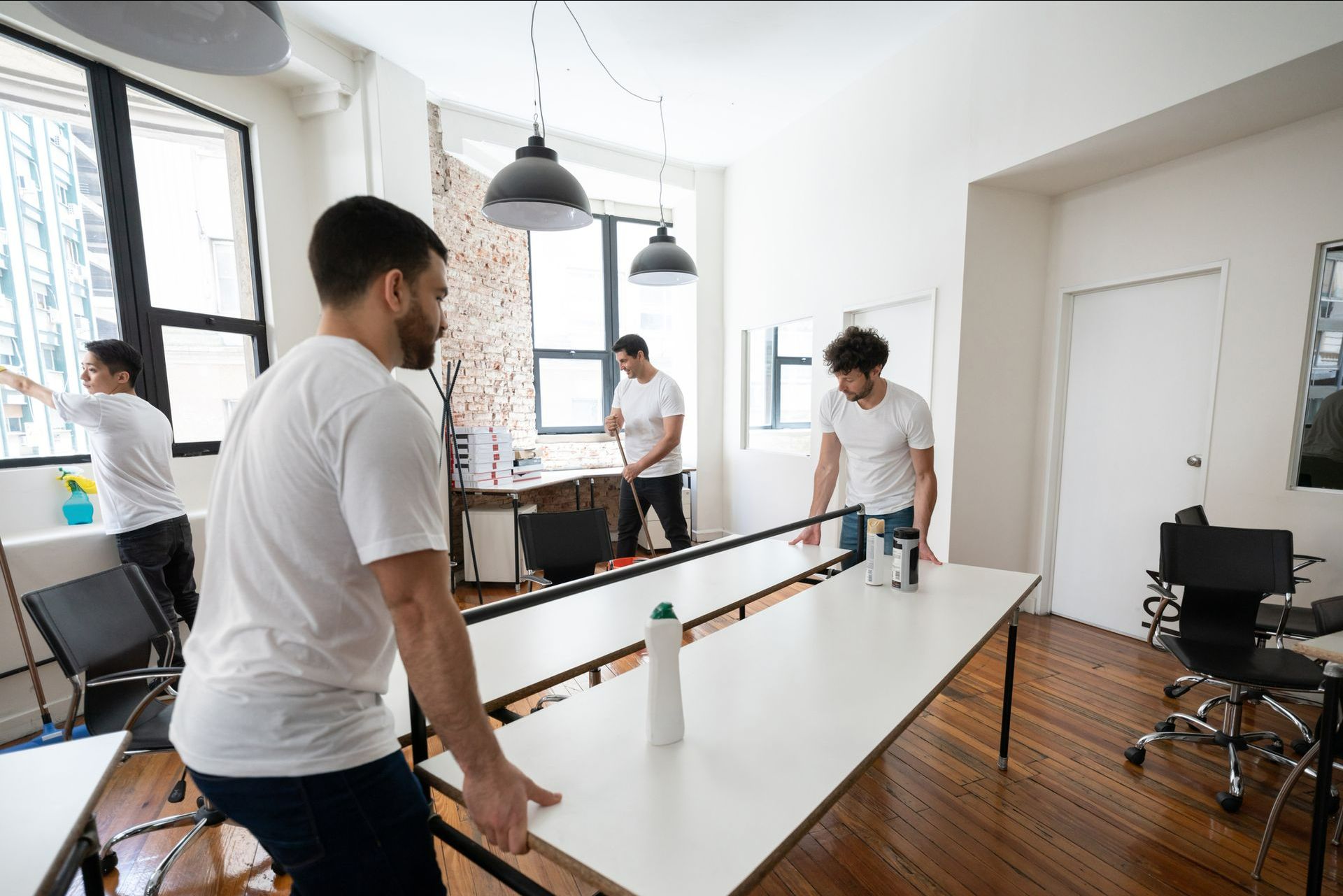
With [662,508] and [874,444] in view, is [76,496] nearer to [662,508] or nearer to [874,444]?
[662,508]

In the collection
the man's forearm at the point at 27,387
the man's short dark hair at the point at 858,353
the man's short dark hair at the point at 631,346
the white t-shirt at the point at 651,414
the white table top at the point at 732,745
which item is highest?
the man's short dark hair at the point at 631,346

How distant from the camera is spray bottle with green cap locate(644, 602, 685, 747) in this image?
983 millimetres

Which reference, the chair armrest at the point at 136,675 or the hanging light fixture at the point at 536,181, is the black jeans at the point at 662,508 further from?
the chair armrest at the point at 136,675

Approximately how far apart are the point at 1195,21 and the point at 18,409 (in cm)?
374

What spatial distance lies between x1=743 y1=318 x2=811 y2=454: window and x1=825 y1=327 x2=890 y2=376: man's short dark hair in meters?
2.27

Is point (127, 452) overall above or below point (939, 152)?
below

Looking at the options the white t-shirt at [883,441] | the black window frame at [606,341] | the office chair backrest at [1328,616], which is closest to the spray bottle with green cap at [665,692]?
the white t-shirt at [883,441]

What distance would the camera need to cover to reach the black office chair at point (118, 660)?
1.58 m

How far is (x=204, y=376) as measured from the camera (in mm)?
3086

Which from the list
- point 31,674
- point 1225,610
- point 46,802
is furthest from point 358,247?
point 1225,610

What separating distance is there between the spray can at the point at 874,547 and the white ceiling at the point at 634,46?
4.70 feet

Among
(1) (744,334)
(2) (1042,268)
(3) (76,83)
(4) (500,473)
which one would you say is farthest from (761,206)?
(3) (76,83)

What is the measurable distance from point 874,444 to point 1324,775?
1495mm

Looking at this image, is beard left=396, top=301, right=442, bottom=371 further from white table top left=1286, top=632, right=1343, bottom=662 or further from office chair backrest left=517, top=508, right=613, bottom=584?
white table top left=1286, top=632, right=1343, bottom=662
